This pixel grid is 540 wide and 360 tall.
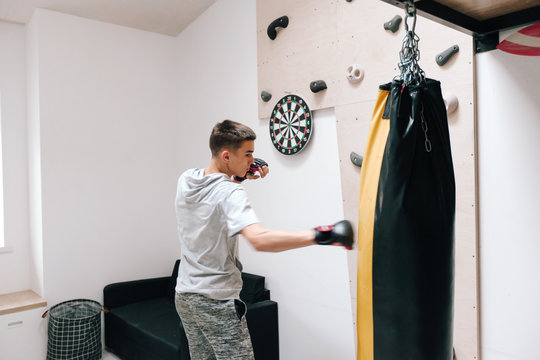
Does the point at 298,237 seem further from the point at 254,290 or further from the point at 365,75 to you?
the point at 254,290

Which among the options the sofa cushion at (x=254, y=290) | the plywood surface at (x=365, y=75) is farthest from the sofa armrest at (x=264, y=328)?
the plywood surface at (x=365, y=75)

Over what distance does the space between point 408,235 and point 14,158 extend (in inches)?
159

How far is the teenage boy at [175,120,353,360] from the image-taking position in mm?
1951

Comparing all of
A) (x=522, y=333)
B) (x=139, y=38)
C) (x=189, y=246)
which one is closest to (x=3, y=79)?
(x=139, y=38)

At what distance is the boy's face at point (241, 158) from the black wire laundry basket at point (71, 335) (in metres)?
2.30

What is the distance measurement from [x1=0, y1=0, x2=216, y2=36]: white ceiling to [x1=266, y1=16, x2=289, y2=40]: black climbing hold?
106 centimetres

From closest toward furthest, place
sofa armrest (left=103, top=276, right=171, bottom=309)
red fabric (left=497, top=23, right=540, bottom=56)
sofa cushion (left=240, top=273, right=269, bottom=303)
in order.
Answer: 1. red fabric (left=497, top=23, right=540, bottom=56)
2. sofa cushion (left=240, top=273, right=269, bottom=303)
3. sofa armrest (left=103, top=276, right=171, bottom=309)

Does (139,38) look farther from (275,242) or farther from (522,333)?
(522,333)

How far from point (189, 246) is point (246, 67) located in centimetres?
193

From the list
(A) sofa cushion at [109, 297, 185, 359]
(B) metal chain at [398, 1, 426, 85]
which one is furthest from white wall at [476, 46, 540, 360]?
(A) sofa cushion at [109, 297, 185, 359]

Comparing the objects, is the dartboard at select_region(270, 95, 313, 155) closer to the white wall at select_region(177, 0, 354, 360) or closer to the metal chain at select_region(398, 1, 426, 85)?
the white wall at select_region(177, 0, 354, 360)

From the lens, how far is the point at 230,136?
2.05 meters

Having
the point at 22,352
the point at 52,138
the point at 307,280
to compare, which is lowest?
the point at 22,352

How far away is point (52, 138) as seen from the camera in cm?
385
